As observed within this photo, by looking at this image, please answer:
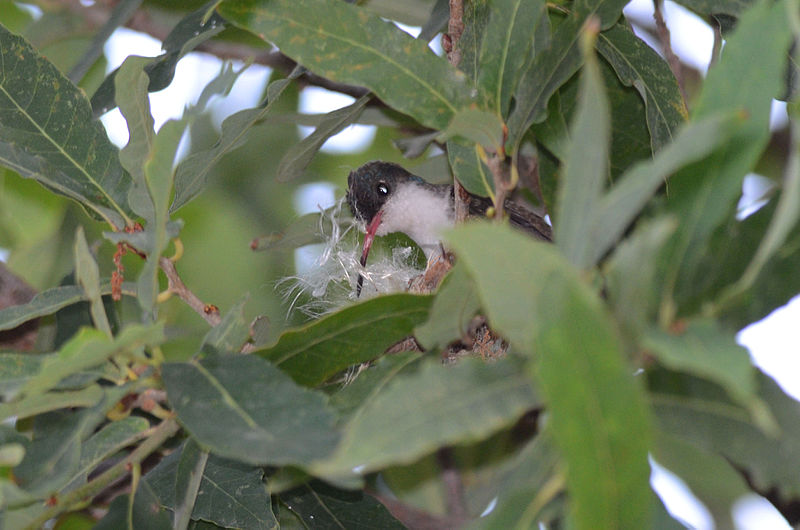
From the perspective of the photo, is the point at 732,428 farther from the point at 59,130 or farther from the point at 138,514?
the point at 59,130

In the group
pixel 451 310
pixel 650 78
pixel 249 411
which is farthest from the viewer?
pixel 650 78

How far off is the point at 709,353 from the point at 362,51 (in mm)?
1109

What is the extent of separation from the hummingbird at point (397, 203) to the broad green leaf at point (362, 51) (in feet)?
6.05

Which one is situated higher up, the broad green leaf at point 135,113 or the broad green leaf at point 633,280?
the broad green leaf at point 633,280

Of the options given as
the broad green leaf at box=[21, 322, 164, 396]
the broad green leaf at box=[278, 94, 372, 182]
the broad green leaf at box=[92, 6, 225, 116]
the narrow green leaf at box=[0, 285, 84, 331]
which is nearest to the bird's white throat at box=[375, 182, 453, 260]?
the broad green leaf at box=[278, 94, 372, 182]

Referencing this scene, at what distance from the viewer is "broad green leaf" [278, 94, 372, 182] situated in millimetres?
2631

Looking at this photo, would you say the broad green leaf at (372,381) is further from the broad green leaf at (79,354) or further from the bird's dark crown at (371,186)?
the bird's dark crown at (371,186)

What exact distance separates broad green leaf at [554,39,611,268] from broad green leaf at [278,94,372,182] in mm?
1436

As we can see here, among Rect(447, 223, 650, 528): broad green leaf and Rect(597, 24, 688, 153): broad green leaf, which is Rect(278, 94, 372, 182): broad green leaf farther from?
Rect(447, 223, 650, 528): broad green leaf

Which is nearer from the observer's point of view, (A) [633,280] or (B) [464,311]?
(A) [633,280]

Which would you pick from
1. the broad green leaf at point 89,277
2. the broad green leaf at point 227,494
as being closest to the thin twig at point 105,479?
the broad green leaf at point 227,494

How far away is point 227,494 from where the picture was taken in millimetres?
1995

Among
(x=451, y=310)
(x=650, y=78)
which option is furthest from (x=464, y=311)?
(x=650, y=78)

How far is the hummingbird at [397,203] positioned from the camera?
12.4 feet
